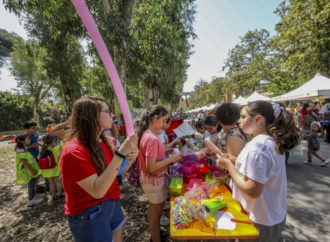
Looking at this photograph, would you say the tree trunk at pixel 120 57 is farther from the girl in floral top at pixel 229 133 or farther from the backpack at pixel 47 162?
the girl in floral top at pixel 229 133

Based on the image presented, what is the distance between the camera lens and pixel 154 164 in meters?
1.88

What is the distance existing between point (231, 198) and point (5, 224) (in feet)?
15.4

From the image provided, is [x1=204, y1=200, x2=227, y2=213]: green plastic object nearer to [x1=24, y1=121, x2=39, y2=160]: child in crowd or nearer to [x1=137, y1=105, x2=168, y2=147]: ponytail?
[x1=137, y1=105, x2=168, y2=147]: ponytail

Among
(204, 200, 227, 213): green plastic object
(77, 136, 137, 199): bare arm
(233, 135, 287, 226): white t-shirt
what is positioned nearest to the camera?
(77, 136, 137, 199): bare arm

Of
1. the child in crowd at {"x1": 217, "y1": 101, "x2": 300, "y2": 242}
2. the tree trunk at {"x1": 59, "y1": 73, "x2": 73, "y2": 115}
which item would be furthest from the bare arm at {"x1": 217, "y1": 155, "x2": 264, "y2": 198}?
the tree trunk at {"x1": 59, "y1": 73, "x2": 73, "y2": 115}

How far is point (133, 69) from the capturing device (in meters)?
7.46

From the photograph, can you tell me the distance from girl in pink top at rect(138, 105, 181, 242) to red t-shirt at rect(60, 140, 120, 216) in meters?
0.77

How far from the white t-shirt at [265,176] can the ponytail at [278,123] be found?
0.14 m

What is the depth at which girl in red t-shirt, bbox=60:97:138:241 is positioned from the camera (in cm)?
112

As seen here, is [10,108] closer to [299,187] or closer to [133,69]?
[133,69]

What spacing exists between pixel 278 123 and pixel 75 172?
181cm

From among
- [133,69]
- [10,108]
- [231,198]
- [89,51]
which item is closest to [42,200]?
[231,198]

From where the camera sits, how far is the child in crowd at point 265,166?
1223mm

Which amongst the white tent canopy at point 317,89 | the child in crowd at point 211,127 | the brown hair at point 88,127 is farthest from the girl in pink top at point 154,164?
the white tent canopy at point 317,89
